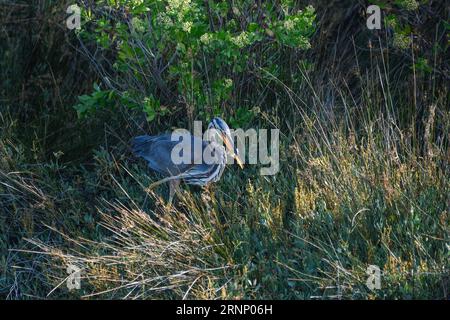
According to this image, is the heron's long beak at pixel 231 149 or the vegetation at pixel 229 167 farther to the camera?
the heron's long beak at pixel 231 149

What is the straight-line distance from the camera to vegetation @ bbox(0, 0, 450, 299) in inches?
205

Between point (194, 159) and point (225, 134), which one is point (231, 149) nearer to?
point (225, 134)

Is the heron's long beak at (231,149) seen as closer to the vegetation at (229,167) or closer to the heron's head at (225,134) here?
the heron's head at (225,134)

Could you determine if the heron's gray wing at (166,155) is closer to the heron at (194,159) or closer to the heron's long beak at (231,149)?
the heron at (194,159)

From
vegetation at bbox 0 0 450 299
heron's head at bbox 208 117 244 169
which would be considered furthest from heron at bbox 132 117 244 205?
vegetation at bbox 0 0 450 299

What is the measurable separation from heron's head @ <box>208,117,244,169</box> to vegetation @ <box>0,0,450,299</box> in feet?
0.61

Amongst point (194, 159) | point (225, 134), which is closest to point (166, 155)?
point (194, 159)

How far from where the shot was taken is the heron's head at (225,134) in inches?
241

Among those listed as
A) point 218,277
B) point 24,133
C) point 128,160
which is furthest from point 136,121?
point 218,277

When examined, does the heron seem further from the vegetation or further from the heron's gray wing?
the vegetation

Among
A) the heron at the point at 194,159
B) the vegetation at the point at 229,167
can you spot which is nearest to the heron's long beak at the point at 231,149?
the heron at the point at 194,159

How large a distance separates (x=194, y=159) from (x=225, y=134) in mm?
273

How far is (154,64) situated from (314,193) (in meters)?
1.63

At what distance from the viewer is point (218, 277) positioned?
5.17m
